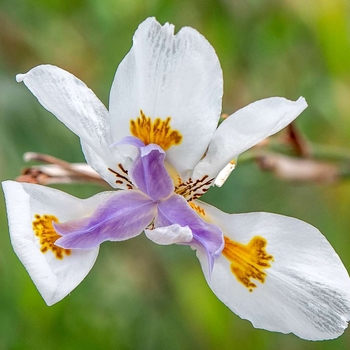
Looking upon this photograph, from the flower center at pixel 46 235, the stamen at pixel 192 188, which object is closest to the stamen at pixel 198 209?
the stamen at pixel 192 188

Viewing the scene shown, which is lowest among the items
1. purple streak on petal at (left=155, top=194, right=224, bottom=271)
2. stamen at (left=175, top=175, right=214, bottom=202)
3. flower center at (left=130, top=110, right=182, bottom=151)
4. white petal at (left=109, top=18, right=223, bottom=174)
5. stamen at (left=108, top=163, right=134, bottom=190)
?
purple streak on petal at (left=155, top=194, right=224, bottom=271)

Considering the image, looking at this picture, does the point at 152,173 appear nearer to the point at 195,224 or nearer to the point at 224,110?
the point at 195,224

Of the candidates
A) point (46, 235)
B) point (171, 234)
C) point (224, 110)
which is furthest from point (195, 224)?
point (224, 110)

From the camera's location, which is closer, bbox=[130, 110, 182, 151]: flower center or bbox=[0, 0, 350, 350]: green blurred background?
bbox=[130, 110, 182, 151]: flower center

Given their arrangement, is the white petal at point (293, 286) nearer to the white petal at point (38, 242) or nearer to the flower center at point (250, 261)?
the flower center at point (250, 261)

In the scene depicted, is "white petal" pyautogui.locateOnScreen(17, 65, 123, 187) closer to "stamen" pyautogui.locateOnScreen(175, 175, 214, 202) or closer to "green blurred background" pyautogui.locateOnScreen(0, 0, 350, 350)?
"stamen" pyautogui.locateOnScreen(175, 175, 214, 202)

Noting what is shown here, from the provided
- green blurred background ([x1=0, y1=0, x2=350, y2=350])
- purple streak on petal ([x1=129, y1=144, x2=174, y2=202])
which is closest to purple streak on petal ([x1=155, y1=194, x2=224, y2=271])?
purple streak on petal ([x1=129, y1=144, x2=174, y2=202])

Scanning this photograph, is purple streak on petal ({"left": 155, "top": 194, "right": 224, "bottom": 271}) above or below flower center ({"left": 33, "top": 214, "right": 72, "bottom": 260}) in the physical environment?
below
